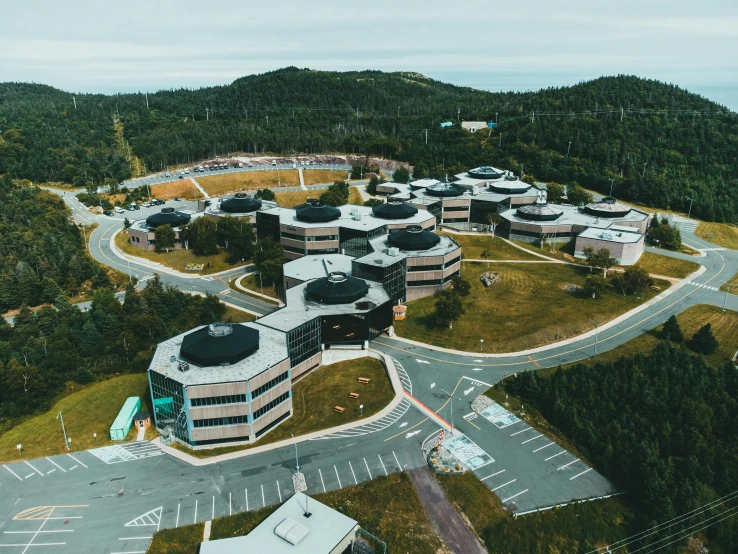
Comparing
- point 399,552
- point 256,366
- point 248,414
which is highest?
point 256,366

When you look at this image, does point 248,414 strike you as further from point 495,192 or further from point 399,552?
point 495,192

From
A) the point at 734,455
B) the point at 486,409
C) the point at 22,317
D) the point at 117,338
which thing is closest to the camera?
the point at 734,455

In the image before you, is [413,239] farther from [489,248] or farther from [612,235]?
[612,235]

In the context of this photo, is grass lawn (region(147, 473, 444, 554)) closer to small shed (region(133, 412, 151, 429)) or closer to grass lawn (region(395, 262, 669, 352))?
small shed (region(133, 412, 151, 429))

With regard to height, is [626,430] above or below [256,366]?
below

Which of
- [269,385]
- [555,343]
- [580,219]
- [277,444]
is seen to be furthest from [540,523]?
[580,219]

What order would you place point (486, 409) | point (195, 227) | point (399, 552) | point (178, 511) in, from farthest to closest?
point (195, 227), point (486, 409), point (178, 511), point (399, 552)

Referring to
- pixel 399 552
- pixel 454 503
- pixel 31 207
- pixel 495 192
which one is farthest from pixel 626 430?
pixel 31 207

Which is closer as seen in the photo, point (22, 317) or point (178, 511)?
point (178, 511)
